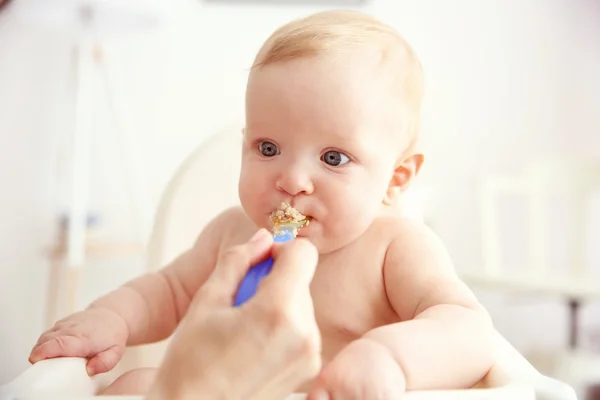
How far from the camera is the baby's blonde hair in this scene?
57 centimetres

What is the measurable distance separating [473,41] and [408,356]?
208 centimetres

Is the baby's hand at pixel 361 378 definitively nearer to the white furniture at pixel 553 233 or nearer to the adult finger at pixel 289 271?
the adult finger at pixel 289 271

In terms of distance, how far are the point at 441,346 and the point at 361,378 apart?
9 cm

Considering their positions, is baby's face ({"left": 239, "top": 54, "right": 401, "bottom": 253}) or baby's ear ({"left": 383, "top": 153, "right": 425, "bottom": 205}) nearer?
baby's face ({"left": 239, "top": 54, "right": 401, "bottom": 253})

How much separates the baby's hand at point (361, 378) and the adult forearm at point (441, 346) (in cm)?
1

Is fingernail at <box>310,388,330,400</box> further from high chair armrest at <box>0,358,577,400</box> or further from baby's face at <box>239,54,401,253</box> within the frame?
baby's face at <box>239,54,401,253</box>

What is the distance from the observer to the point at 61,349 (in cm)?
55

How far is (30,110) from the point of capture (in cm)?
198

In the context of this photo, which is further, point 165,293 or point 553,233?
point 553,233

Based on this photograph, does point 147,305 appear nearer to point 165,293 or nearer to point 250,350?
point 165,293

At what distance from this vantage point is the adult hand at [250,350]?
Result: 13.4 inches

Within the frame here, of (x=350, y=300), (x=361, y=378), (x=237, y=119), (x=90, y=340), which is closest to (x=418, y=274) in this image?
(x=350, y=300)

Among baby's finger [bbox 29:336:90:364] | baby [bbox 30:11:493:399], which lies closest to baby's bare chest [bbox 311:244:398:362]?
baby [bbox 30:11:493:399]

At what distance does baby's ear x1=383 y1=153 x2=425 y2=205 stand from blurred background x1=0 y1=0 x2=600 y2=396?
3.82 feet
